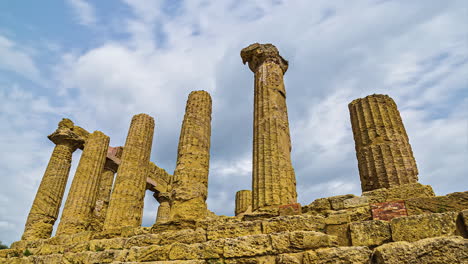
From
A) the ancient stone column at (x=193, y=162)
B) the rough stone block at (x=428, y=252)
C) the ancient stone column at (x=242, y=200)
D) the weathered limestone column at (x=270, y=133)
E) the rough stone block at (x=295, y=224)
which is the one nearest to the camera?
the rough stone block at (x=428, y=252)

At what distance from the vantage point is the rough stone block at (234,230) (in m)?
6.09

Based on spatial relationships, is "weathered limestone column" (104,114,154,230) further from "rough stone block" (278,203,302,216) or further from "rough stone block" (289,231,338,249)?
"rough stone block" (289,231,338,249)

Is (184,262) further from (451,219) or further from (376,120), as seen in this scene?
(376,120)

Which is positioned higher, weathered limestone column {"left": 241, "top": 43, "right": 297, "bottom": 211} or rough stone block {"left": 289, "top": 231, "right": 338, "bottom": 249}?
weathered limestone column {"left": 241, "top": 43, "right": 297, "bottom": 211}

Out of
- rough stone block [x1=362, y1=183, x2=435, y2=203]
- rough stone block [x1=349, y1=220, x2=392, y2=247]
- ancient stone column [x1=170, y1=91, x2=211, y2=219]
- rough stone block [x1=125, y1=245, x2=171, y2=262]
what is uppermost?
ancient stone column [x1=170, y1=91, x2=211, y2=219]

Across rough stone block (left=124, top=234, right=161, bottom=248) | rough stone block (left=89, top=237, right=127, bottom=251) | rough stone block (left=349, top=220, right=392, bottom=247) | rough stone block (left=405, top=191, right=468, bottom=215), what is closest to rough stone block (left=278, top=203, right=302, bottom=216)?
rough stone block (left=349, top=220, right=392, bottom=247)

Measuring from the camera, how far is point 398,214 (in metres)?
5.16

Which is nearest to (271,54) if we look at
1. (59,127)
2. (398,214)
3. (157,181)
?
(398,214)

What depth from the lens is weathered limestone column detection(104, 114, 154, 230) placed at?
10.8 m

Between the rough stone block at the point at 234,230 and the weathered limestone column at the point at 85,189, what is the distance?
823 cm

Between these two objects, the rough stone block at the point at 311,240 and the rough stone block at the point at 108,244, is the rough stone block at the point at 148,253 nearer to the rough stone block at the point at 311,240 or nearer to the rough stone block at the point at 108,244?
the rough stone block at the point at 108,244

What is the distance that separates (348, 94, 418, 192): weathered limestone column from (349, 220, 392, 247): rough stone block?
3.43m

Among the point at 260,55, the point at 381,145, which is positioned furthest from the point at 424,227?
the point at 260,55

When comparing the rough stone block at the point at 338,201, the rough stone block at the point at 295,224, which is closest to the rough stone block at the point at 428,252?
the rough stone block at the point at 295,224
